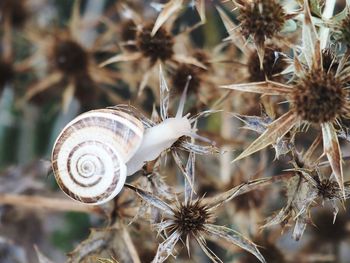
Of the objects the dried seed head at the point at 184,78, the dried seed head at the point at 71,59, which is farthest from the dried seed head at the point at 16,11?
the dried seed head at the point at 184,78

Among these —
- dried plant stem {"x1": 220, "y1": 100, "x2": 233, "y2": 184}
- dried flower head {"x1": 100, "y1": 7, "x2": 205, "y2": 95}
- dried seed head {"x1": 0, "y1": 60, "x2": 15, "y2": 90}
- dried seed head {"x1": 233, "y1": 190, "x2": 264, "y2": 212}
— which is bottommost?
dried seed head {"x1": 233, "y1": 190, "x2": 264, "y2": 212}

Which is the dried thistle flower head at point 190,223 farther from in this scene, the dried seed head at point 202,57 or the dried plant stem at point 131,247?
the dried seed head at point 202,57

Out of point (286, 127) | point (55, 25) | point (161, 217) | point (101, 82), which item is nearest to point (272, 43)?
point (286, 127)

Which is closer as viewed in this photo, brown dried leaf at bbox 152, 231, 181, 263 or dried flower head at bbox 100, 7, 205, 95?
brown dried leaf at bbox 152, 231, 181, 263

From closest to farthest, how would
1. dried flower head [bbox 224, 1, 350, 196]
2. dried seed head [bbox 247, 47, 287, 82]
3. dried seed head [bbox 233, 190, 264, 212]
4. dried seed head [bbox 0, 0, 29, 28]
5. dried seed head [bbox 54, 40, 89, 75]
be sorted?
1. dried flower head [bbox 224, 1, 350, 196]
2. dried seed head [bbox 247, 47, 287, 82]
3. dried seed head [bbox 233, 190, 264, 212]
4. dried seed head [bbox 54, 40, 89, 75]
5. dried seed head [bbox 0, 0, 29, 28]

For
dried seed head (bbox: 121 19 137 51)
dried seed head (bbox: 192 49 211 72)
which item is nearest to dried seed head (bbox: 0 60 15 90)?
dried seed head (bbox: 121 19 137 51)

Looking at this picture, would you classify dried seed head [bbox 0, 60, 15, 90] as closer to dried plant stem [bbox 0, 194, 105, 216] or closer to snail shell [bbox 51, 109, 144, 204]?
dried plant stem [bbox 0, 194, 105, 216]

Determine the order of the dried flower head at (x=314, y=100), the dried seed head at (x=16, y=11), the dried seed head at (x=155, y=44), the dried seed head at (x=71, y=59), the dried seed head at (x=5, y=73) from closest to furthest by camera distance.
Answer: the dried flower head at (x=314, y=100), the dried seed head at (x=155, y=44), the dried seed head at (x=71, y=59), the dried seed head at (x=5, y=73), the dried seed head at (x=16, y=11)
